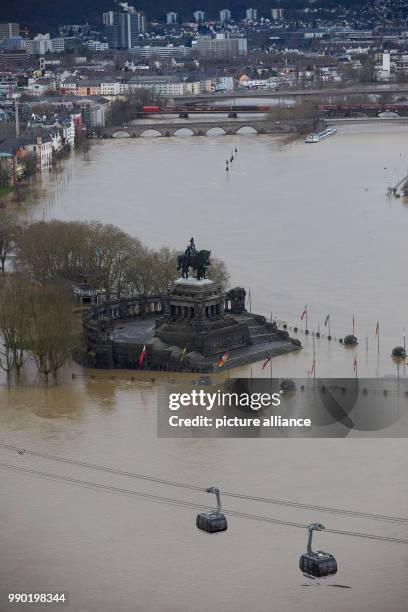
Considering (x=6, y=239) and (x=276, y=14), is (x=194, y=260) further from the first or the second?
(x=276, y=14)

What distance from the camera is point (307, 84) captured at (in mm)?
104062

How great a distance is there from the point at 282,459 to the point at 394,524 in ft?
9.97

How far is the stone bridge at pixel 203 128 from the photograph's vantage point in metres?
75.2

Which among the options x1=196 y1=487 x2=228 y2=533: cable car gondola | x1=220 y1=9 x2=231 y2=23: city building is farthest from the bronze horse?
x1=220 y1=9 x2=231 y2=23: city building

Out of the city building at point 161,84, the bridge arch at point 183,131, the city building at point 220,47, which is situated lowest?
the city building at point 220,47

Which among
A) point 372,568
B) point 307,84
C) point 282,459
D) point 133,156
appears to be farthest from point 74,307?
point 307,84

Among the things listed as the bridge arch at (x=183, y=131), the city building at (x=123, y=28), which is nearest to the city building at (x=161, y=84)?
the bridge arch at (x=183, y=131)

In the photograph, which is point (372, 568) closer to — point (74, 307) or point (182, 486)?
point (182, 486)

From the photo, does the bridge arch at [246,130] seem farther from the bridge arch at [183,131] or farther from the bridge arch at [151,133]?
the bridge arch at [151,133]

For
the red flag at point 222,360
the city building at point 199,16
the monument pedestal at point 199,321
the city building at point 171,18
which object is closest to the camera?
the red flag at point 222,360

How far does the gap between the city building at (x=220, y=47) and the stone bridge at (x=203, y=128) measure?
6279cm

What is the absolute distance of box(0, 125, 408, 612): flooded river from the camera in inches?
807

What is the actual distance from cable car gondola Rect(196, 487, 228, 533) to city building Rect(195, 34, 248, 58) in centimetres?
11796

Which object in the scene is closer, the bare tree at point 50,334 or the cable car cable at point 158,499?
the cable car cable at point 158,499
